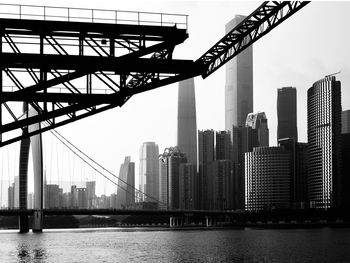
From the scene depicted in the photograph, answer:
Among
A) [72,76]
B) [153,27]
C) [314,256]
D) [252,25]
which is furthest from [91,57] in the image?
[314,256]

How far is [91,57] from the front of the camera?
36.0 metres

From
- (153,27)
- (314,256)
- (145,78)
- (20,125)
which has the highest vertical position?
(153,27)

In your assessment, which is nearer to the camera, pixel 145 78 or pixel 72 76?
pixel 72 76

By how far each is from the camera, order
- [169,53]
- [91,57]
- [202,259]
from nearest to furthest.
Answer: [91,57] → [169,53] → [202,259]

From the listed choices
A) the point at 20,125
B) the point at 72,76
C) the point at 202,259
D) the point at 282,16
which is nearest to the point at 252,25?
the point at 282,16

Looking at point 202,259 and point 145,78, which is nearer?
point 145,78

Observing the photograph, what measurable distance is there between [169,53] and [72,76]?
18.1ft

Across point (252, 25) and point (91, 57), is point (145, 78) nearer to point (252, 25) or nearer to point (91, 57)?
point (91, 57)

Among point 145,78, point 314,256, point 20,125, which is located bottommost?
point 314,256

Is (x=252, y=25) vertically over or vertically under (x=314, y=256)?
over

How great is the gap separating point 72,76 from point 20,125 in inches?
195

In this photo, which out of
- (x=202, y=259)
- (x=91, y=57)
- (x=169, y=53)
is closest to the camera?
(x=91, y=57)

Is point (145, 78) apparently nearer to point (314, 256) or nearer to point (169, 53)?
point (169, 53)

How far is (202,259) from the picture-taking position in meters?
86.1
